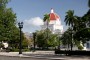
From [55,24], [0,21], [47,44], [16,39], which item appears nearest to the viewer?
[0,21]

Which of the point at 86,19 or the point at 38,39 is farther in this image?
the point at 38,39

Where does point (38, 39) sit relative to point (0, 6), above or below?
below

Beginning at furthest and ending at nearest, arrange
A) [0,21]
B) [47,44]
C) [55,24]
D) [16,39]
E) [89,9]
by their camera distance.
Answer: [55,24], [47,44], [16,39], [0,21], [89,9]

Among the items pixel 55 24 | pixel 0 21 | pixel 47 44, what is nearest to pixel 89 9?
pixel 0 21

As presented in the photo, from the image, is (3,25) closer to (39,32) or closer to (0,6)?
(0,6)

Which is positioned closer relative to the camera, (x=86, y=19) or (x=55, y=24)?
(x=86, y=19)

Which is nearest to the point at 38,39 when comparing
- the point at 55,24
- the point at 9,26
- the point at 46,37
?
the point at 46,37

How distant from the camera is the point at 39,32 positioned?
128125 mm

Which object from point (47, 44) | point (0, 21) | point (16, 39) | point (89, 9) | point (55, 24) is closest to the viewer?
point (89, 9)

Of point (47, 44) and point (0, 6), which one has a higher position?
point (0, 6)

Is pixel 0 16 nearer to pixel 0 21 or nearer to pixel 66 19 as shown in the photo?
pixel 0 21

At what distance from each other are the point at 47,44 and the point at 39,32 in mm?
8675

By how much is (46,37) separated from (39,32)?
6.30 metres

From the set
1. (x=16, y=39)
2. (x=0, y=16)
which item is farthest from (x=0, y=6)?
(x=16, y=39)
